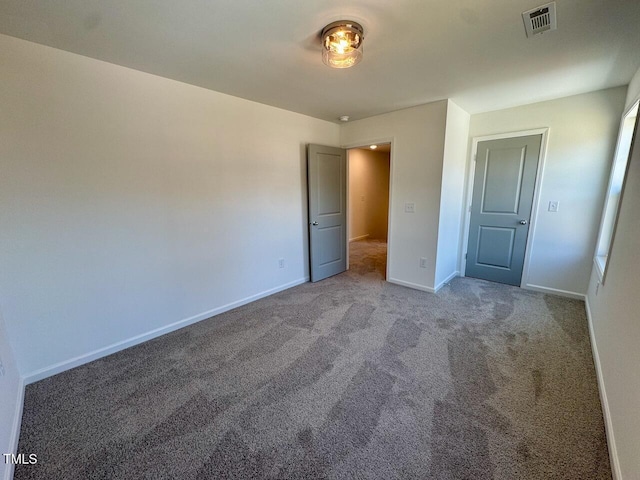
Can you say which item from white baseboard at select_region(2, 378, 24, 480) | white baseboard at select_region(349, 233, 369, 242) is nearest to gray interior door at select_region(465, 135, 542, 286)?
white baseboard at select_region(349, 233, 369, 242)

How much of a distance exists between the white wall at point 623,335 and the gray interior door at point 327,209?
2820mm

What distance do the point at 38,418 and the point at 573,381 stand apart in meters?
3.42

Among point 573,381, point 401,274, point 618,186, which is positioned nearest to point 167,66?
point 401,274

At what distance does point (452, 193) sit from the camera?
3.36 meters

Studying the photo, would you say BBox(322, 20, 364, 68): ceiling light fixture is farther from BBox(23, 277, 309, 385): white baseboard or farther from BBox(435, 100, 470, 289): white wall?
BBox(23, 277, 309, 385): white baseboard

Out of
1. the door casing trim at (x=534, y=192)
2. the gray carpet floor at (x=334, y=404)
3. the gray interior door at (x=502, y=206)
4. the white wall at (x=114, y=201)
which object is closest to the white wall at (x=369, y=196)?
the door casing trim at (x=534, y=192)

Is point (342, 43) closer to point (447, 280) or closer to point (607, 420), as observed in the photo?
point (607, 420)

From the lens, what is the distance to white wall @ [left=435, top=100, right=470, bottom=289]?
3.06m

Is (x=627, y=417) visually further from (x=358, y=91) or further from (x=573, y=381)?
(x=358, y=91)

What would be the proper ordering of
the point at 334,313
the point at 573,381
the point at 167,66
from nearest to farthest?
the point at 573,381 < the point at 167,66 < the point at 334,313

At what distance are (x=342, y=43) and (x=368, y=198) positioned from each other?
5.43m

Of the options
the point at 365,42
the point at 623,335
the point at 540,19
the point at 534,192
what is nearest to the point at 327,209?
the point at 365,42

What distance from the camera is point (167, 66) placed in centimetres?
204

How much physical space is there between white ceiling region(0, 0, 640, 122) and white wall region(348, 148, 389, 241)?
3.94 metres
